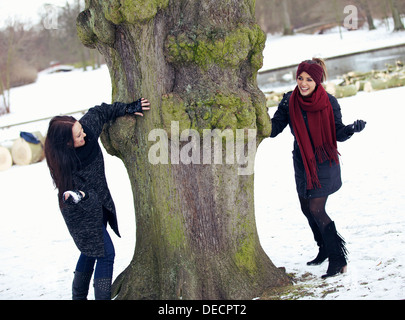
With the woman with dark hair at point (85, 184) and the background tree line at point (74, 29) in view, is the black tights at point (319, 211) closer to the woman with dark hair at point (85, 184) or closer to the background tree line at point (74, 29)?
the woman with dark hair at point (85, 184)

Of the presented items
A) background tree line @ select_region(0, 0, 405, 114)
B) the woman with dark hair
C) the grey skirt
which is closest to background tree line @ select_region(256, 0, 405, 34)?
background tree line @ select_region(0, 0, 405, 114)

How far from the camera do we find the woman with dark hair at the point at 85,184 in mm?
3217

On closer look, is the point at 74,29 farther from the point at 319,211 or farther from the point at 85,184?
the point at 319,211

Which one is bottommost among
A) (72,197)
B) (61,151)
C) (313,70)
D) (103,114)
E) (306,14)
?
(72,197)

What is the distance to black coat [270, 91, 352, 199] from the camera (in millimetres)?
3732

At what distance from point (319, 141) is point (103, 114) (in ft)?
5.19

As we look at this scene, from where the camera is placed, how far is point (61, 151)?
321cm

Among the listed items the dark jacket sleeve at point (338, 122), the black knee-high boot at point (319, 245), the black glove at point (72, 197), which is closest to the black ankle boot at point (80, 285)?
the black glove at point (72, 197)

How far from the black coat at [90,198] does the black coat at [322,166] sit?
125 centimetres

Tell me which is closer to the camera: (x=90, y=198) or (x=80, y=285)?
(x=90, y=198)

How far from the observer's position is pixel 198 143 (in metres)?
3.36

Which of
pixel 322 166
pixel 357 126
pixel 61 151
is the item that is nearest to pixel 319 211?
pixel 322 166
